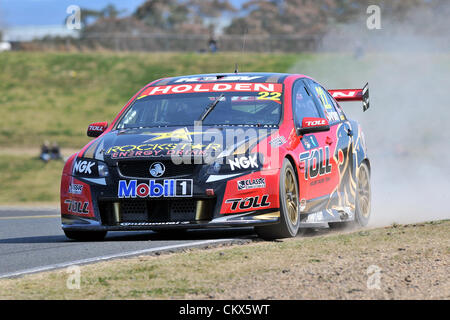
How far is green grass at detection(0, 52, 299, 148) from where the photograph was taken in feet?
122

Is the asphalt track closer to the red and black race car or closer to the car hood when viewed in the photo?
the red and black race car

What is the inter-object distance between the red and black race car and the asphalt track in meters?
0.21

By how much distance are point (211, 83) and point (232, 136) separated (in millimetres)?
1367

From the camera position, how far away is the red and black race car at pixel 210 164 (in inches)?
302

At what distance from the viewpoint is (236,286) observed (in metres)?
5.73

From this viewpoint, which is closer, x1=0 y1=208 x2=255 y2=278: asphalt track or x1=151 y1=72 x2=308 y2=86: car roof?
x1=0 y1=208 x2=255 y2=278: asphalt track

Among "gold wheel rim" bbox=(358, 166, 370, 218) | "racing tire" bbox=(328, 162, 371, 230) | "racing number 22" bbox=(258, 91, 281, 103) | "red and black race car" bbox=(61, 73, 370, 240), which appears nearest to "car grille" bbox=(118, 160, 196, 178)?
"red and black race car" bbox=(61, 73, 370, 240)

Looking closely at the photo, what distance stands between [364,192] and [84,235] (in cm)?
342

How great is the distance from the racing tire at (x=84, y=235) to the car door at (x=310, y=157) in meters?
1.87

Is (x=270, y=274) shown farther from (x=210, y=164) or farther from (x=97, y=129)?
(x=97, y=129)

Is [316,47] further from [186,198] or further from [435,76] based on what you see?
[186,198]

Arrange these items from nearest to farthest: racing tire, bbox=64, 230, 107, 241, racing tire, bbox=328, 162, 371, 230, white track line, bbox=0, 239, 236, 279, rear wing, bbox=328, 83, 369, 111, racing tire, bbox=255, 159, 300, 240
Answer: white track line, bbox=0, 239, 236, 279
racing tire, bbox=255, 159, 300, 240
racing tire, bbox=64, 230, 107, 241
racing tire, bbox=328, 162, 371, 230
rear wing, bbox=328, 83, 369, 111
